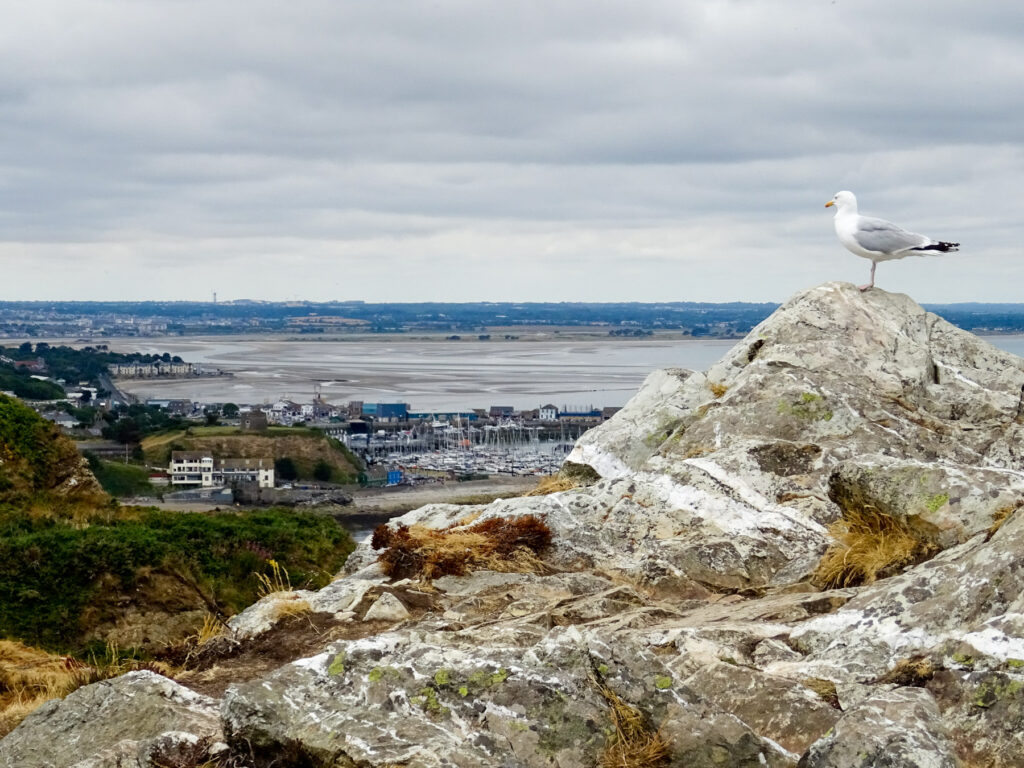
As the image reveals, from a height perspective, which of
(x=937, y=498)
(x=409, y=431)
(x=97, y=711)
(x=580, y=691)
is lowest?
(x=409, y=431)

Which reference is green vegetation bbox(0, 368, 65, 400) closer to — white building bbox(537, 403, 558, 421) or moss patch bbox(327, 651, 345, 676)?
white building bbox(537, 403, 558, 421)

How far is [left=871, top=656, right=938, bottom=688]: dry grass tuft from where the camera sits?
16.7 ft

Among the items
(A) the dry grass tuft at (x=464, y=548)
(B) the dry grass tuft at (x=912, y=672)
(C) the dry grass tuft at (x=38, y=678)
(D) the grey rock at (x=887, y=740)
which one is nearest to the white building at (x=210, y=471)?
(C) the dry grass tuft at (x=38, y=678)

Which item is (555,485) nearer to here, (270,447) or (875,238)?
(875,238)

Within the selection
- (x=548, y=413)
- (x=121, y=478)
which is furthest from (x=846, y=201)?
(x=548, y=413)

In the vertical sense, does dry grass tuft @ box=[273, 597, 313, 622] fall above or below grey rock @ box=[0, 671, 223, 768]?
below

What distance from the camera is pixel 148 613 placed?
18016 mm

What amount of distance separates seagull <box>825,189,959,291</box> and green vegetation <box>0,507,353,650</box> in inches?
341

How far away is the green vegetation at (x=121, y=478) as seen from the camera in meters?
67.6

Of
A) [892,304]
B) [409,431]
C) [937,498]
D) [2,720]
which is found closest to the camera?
[2,720]

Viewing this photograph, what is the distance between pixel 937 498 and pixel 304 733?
449 cm

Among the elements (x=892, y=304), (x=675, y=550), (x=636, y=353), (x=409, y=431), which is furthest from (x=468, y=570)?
(x=636, y=353)

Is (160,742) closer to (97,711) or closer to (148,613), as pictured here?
(97,711)

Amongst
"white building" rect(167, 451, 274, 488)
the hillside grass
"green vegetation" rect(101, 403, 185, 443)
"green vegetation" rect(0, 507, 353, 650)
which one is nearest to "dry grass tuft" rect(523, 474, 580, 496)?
"green vegetation" rect(0, 507, 353, 650)
